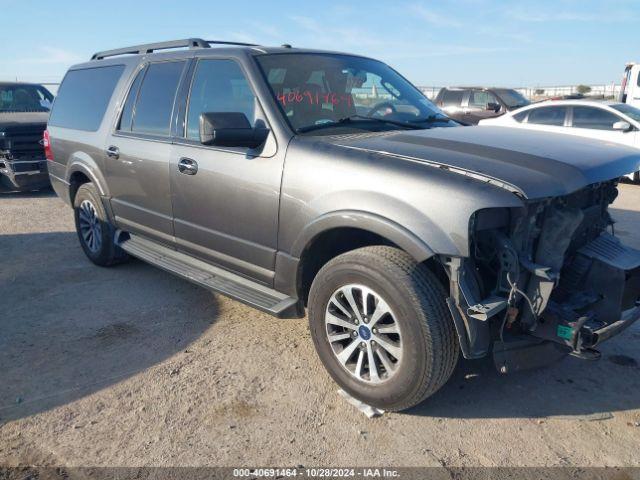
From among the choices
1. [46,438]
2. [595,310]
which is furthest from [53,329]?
[595,310]

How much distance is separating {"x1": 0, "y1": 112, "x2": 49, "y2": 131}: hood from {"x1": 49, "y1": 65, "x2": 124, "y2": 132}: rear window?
3.87 metres

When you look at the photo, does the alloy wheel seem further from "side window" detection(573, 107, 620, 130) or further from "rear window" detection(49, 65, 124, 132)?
"side window" detection(573, 107, 620, 130)

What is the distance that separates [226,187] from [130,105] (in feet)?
5.51

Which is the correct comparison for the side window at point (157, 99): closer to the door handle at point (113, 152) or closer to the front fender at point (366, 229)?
the door handle at point (113, 152)

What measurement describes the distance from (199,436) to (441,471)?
126 centimetres

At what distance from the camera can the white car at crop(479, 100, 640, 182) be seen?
982cm

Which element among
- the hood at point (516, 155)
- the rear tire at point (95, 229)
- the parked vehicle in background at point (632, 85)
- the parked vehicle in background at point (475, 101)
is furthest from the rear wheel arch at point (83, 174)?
the parked vehicle in background at point (632, 85)

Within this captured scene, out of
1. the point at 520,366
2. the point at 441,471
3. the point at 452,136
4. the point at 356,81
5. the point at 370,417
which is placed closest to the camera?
the point at 441,471

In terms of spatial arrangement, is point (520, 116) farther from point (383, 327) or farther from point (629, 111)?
point (383, 327)

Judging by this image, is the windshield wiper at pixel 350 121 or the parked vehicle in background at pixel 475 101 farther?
the parked vehicle in background at pixel 475 101

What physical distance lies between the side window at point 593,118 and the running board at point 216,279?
8920mm

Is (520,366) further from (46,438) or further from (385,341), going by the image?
(46,438)

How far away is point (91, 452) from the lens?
2.72m

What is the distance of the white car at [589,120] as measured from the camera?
9820 mm
